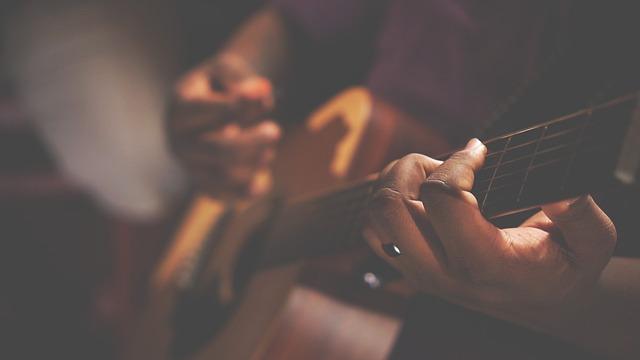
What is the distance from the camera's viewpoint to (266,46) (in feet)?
2.85

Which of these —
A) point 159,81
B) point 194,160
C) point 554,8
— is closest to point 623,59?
point 554,8

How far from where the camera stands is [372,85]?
2.30 feet

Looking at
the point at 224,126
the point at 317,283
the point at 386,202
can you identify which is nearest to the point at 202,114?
the point at 224,126

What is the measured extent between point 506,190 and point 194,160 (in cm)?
57

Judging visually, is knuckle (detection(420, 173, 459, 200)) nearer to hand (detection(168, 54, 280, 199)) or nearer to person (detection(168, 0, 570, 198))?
person (detection(168, 0, 570, 198))

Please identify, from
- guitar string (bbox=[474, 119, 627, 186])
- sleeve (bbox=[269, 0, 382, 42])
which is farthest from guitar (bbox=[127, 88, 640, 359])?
sleeve (bbox=[269, 0, 382, 42])

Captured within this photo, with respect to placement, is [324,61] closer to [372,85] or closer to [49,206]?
[372,85]

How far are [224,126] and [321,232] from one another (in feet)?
1.02

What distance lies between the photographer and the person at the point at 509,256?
0.30 metres

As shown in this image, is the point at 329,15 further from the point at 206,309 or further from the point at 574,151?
the point at 574,151

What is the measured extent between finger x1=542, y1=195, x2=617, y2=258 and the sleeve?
0.50 m

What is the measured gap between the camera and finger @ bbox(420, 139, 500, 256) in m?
0.29

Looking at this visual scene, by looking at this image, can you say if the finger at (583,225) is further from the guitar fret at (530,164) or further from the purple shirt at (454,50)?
the purple shirt at (454,50)

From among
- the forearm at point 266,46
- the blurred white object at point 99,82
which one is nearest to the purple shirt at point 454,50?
the forearm at point 266,46
